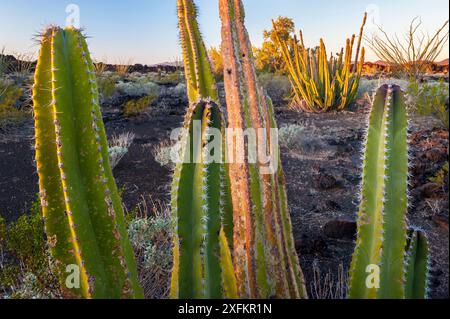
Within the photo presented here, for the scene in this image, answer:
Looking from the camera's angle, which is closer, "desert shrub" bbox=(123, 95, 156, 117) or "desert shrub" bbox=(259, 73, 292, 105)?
"desert shrub" bbox=(123, 95, 156, 117)

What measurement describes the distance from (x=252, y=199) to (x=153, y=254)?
2.16 m

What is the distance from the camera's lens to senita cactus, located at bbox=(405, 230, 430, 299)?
229cm

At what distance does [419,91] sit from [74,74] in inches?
315

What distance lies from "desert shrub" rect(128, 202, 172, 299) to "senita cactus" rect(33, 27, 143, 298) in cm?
134

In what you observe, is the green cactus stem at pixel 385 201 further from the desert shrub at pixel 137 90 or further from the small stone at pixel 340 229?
the desert shrub at pixel 137 90

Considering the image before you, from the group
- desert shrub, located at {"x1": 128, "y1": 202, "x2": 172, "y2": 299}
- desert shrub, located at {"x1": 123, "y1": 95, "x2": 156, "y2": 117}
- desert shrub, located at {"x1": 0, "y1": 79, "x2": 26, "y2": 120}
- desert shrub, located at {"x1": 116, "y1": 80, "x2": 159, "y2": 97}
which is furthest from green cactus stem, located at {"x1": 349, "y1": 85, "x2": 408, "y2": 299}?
desert shrub, located at {"x1": 116, "y1": 80, "x2": 159, "y2": 97}

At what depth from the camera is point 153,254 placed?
418 cm

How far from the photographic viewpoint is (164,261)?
4.11 m

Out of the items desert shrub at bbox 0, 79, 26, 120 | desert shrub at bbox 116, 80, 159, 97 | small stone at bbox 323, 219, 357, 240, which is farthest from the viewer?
desert shrub at bbox 116, 80, 159, 97

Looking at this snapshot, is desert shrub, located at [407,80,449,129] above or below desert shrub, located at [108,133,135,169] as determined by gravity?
above

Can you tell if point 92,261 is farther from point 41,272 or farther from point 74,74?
point 41,272

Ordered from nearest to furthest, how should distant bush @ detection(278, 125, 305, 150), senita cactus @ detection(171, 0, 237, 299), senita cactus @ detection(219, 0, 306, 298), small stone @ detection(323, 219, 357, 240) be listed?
senita cactus @ detection(171, 0, 237, 299), senita cactus @ detection(219, 0, 306, 298), small stone @ detection(323, 219, 357, 240), distant bush @ detection(278, 125, 305, 150)

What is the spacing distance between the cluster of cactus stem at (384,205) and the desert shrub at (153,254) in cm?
177

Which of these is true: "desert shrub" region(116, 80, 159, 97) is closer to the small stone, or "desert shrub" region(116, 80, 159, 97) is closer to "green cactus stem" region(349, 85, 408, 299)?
the small stone
